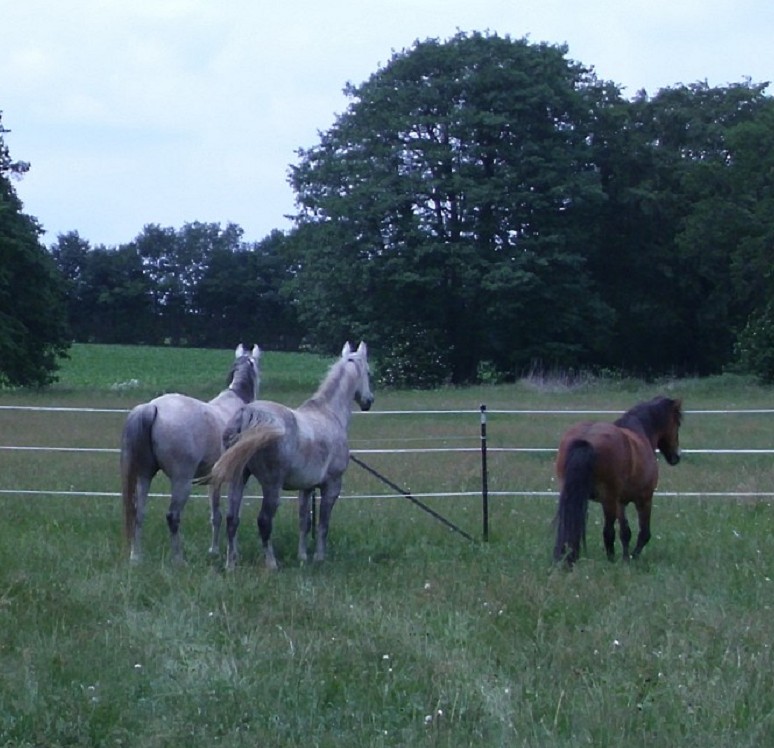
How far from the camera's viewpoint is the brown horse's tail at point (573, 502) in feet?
27.5

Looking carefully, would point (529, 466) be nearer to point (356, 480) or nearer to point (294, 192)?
point (356, 480)

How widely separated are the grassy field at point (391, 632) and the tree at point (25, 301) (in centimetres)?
2442

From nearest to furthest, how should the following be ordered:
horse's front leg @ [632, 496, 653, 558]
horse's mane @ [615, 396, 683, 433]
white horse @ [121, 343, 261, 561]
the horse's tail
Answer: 1. the horse's tail
2. white horse @ [121, 343, 261, 561]
3. horse's front leg @ [632, 496, 653, 558]
4. horse's mane @ [615, 396, 683, 433]

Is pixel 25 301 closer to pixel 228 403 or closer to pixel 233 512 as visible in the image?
pixel 228 403

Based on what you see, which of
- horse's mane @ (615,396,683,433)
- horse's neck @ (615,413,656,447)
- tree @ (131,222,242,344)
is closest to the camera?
horse's neck @ (615,413,656,447)

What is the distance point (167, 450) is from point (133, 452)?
0.25 metres

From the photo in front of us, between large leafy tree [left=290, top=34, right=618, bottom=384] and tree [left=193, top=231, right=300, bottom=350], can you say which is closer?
large leafy tree [left=290, top=34, right=618, bottom=384]

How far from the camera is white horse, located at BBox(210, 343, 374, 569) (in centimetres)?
825

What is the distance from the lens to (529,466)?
15312 millimetres

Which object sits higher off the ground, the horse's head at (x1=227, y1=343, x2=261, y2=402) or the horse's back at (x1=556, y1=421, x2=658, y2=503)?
the horse's head at (x1=227, y1=343, x2=261, y2=402)

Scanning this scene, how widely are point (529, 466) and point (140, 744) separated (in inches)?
424

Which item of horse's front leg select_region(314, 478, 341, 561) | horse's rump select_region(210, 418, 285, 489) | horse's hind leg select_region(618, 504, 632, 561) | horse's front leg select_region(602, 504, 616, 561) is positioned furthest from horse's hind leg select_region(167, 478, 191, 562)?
horse's hind leg select_region(618, 504, 632, 561)

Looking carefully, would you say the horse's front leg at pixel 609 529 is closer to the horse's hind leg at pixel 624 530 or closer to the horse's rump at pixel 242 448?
the horse's hind leg at pixel 624 530

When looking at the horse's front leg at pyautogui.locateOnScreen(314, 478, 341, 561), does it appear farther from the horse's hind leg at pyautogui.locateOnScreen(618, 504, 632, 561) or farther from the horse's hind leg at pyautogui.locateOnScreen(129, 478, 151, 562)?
the horse's hind leg at pyautogui.locateOnScreen(618, 504, 632, 561)
